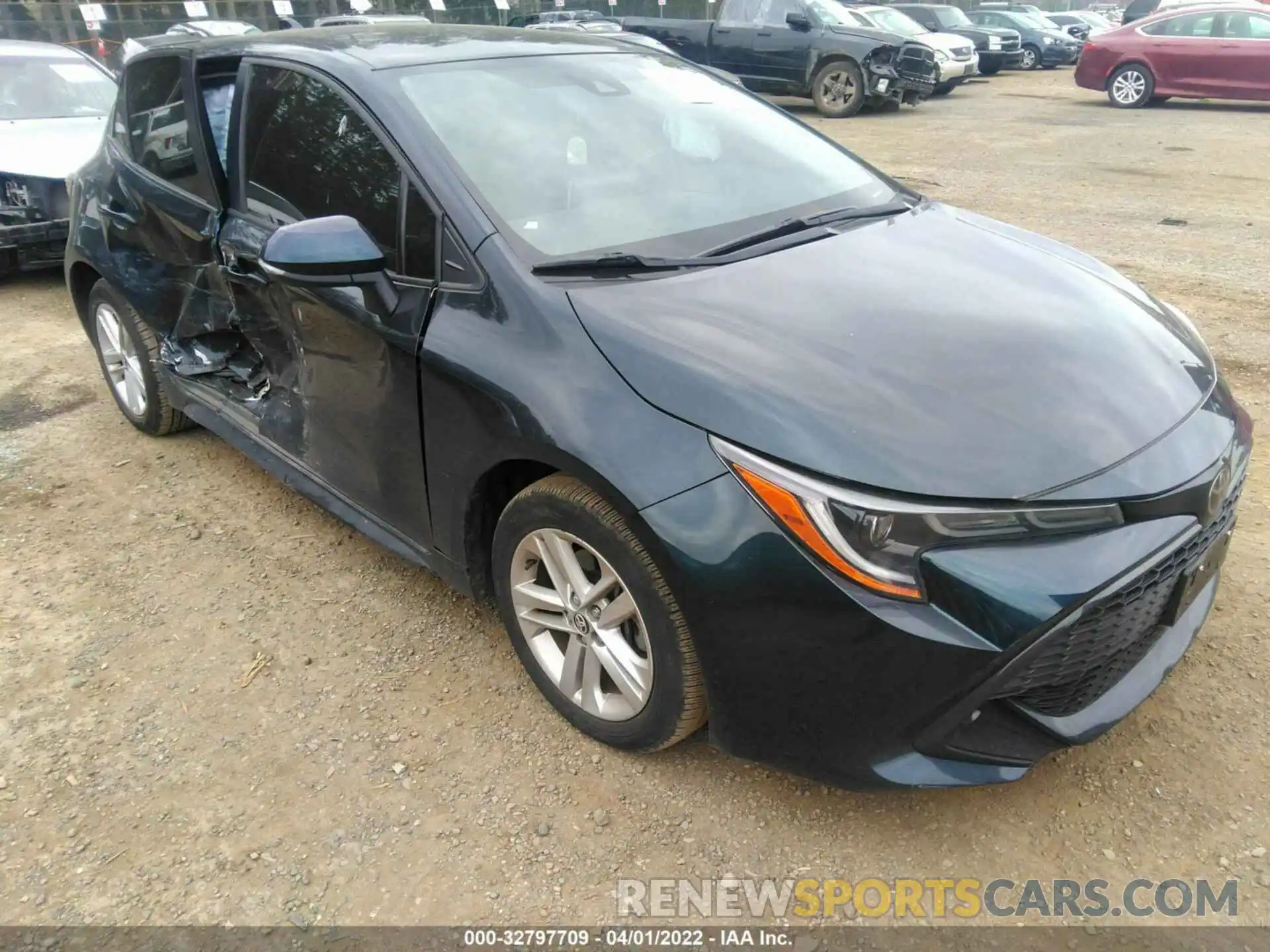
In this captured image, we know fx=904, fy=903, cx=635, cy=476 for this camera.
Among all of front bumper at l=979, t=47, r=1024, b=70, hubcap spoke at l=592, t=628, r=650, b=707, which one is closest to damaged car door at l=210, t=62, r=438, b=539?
hubcap spoke at l=592, t=628, r=650, b=707

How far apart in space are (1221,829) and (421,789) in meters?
1.89

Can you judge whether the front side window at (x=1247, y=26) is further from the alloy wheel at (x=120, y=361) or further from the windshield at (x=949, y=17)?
the alloy wheel at (x=120, y=361)

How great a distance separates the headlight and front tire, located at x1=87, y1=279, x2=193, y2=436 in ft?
10.1

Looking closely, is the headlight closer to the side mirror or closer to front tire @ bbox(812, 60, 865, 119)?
the side mirror

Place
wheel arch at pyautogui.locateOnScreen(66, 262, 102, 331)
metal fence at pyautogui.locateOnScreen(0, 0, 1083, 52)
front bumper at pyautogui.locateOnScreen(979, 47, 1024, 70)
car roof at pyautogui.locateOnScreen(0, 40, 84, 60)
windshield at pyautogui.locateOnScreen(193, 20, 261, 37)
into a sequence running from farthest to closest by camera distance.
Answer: front bumper at pyautogui.locateOnScreen(979, 47, 1024, 70), metal fence at pyautogui.locateOnScreen(0, 0, 1083, 52), windshield at pyautogui.locateOnScreen(193, 20, 261, 37), car roof at pyautogui.locateOnScreen(0, 40, 84, 60), wheel arch at pyautogui.locateOnScreen(66, 262, 102, 331)

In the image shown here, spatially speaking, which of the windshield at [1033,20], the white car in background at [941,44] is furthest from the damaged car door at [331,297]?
the windshield at [1033,20]

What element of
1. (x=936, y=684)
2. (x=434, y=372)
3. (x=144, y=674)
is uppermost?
(x=434, y=372)

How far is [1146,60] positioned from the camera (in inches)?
571

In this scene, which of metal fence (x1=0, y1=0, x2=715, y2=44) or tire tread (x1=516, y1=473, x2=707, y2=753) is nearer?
tire tread (x1=516, y1=473, x2=707, y2=753)

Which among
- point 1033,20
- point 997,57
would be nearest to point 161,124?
point 997,57

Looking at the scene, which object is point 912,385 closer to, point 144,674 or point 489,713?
point 489,713

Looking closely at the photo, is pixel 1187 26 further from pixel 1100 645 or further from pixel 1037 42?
pixel 1100 645

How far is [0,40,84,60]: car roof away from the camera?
24.3ft

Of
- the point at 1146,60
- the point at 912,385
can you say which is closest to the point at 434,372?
the point at 912,385
